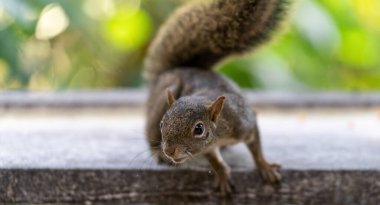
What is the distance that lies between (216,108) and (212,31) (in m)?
0.28

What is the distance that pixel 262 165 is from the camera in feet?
4.64

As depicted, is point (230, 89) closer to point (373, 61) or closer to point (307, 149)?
point (307, 149)

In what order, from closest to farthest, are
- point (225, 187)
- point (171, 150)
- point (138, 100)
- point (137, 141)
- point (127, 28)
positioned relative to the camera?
point (171, 150) → point (225, 187) → point (137, 141) → point (138, 100) → point (127, 28)

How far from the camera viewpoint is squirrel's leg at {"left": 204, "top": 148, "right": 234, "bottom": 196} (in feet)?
4.58

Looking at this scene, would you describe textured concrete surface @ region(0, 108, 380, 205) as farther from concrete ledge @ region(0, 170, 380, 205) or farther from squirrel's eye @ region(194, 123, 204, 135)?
squirrel's eye @ region(194, 123, 204, 135)

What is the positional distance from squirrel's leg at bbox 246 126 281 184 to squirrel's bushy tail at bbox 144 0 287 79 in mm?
229

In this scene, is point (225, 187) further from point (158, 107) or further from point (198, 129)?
point (158, 107)

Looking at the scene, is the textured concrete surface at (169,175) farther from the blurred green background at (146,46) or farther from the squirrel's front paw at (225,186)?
the blurred green background at (146,46)

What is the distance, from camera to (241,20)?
151 cm

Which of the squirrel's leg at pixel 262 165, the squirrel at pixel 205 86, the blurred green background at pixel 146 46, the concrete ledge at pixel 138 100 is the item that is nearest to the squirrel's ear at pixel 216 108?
the squirrel at pixel 205 86

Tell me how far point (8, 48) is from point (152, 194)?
4.84 ft

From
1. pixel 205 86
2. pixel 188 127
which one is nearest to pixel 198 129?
pixel 188 127

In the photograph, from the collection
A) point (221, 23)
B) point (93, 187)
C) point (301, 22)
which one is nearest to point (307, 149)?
point (221, 23)

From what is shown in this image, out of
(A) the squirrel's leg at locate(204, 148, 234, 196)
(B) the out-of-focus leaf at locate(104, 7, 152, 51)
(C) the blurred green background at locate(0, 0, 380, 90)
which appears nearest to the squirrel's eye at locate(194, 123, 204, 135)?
(A) the squirrel's leg at locate(204, 148, 234, 196)
